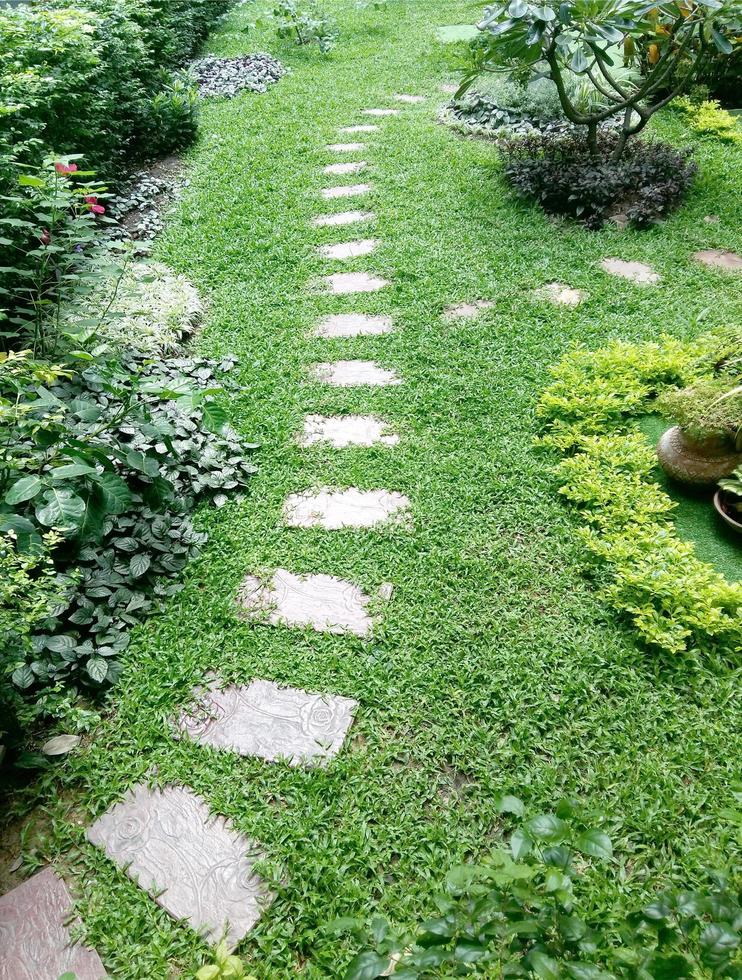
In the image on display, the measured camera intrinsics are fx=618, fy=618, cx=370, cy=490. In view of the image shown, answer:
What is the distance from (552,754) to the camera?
1976 mm

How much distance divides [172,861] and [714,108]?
26.0 feet

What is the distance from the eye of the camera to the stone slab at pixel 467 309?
396cm

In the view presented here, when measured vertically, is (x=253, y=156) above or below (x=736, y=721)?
above

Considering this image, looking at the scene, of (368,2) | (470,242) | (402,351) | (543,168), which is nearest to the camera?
(402,351)

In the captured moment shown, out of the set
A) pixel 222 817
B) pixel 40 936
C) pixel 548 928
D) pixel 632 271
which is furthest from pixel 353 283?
pixel 548 928

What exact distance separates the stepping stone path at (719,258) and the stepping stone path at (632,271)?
40 centimetres

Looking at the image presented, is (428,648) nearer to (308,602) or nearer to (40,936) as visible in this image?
(308,602)

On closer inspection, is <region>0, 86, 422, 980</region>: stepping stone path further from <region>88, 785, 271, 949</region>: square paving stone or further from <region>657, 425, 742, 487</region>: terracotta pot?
<region>657, 425, 742, 487</region>: terracotta pot

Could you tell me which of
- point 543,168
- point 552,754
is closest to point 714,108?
point 543,168

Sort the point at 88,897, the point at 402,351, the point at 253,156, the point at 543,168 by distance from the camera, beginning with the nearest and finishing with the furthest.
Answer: the point at 88,897 < the point at 402,351 < the point at 543,168 < the point at 253,156

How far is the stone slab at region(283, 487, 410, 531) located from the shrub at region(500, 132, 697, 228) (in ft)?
10.3

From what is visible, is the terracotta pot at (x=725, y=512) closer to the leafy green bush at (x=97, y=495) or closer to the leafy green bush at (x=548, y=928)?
the leafy green bush at (x=548, y=928)

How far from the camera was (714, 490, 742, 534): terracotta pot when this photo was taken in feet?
8.42

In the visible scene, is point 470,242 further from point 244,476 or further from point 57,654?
point 57,654
